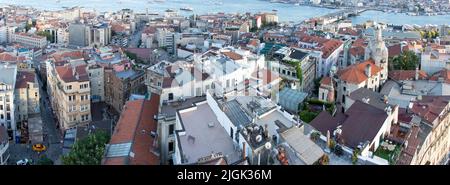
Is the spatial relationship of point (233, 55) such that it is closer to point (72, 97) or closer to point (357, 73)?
point (357, 73)

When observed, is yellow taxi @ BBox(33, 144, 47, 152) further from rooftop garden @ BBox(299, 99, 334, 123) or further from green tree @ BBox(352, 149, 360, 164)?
green tree @ BBox(352, 149, 360, 164)

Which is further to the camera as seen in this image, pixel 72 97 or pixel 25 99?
pixel 25 99

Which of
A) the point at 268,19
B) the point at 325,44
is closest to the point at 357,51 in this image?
the point at 325,44

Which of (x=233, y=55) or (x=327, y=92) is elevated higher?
(x=233, y=55)

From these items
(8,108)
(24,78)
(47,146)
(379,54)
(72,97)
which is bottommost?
(47,146)
